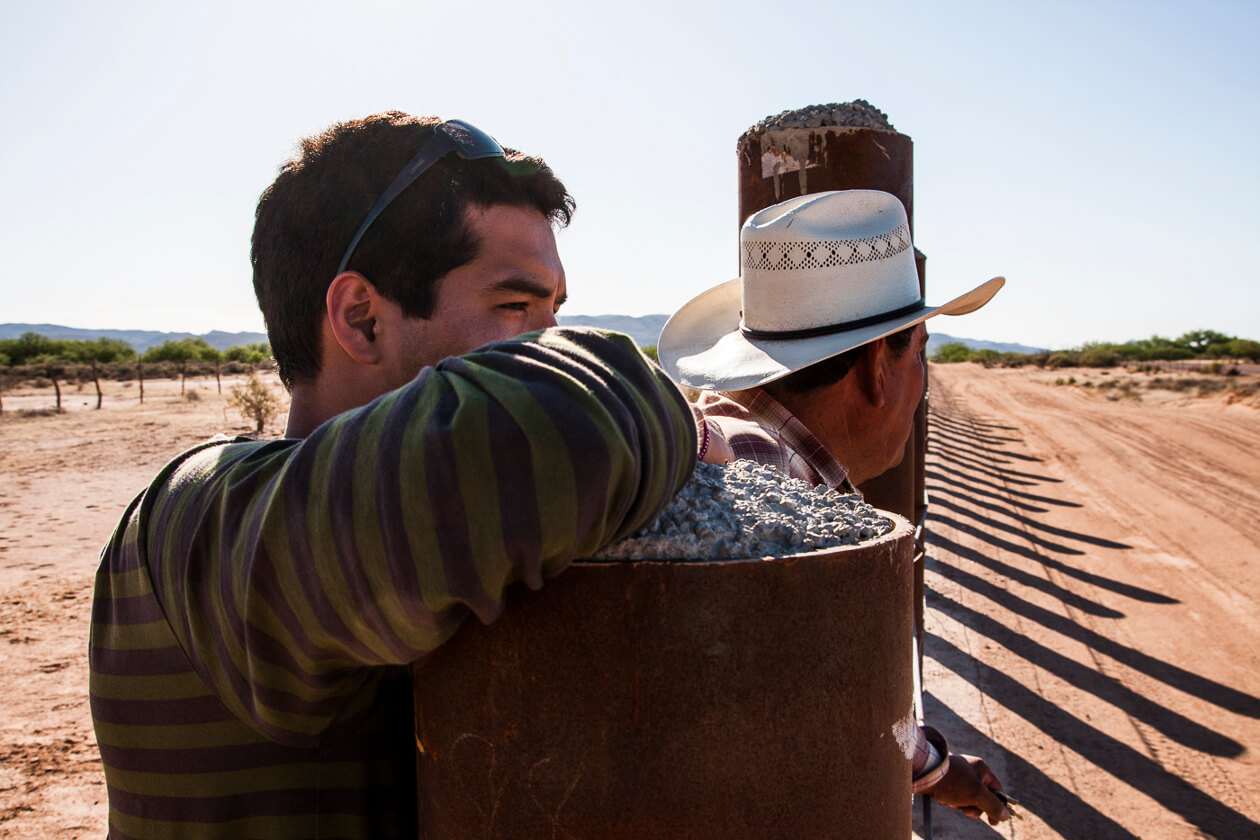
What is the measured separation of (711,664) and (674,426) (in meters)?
0.22

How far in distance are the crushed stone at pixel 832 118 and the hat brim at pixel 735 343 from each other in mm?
492

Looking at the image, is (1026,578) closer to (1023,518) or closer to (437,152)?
(1023,518)

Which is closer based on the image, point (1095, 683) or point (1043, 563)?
point (1095, 683)

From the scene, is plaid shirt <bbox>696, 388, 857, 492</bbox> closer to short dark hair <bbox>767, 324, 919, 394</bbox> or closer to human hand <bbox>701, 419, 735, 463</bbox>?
short dark hair <bbox>767, 324, 919, 394</bbox>

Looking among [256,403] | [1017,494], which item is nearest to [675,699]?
[1017,494]

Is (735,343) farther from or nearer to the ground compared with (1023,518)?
farther from the ground

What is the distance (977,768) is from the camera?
7.36ft

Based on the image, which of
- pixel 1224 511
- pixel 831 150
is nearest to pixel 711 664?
pixel 831 150

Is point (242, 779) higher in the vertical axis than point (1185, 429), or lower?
higher

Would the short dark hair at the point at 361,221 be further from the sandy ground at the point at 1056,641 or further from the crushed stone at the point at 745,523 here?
the sandy ground at the point at 1056,641

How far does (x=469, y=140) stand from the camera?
1368mm

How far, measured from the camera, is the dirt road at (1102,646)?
4.54m

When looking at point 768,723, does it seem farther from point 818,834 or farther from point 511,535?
point 511,535

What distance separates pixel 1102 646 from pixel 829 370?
224 inches
